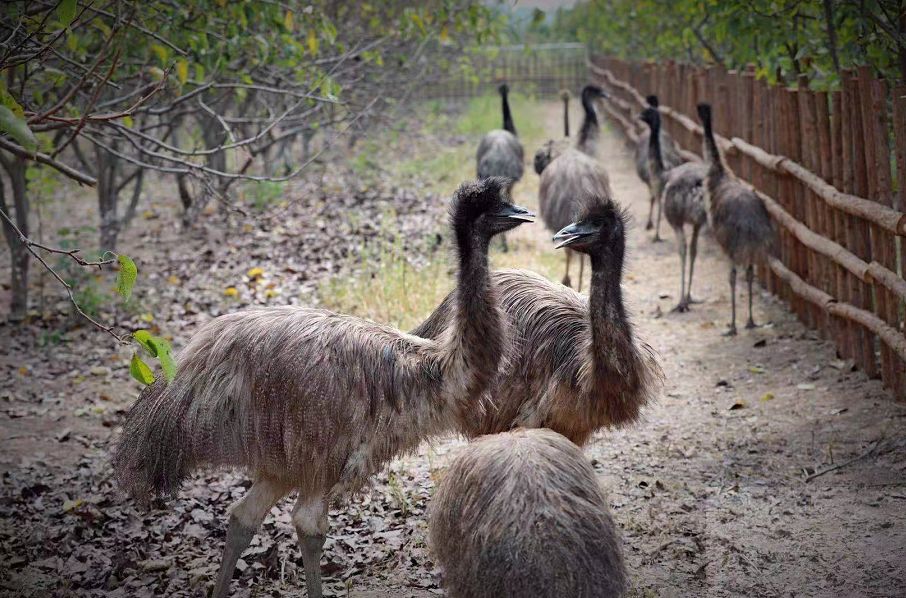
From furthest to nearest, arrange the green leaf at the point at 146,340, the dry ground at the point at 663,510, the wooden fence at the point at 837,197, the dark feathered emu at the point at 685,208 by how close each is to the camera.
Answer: the dark feathered emu at the point at 685,208 → the wooden fence at the point at 837,197 → the dry ground at the point at 663,510 → the green leaf at the point at 146,340

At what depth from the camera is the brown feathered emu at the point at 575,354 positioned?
4.40 metres

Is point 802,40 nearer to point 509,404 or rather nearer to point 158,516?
point 509,404

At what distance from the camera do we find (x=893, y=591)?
405 cm

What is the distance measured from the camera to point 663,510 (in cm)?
507

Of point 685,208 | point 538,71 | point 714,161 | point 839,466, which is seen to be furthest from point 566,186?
point 538,71

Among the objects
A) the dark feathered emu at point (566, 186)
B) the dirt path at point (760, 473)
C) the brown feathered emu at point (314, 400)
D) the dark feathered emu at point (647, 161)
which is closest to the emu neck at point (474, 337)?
the brown feathered emu at point (314, 400)

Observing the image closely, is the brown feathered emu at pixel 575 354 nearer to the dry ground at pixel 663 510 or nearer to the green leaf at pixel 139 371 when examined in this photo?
the dry ground at pixel 663 510

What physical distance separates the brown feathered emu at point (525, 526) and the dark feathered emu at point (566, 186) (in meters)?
5.24

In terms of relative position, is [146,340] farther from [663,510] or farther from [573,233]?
[663,510]

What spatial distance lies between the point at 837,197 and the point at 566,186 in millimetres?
2840

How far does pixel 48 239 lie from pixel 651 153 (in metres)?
7.38

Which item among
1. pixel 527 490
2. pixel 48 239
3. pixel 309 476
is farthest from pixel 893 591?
pixel 48 239

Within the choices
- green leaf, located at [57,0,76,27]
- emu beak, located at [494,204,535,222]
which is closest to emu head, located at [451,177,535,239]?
emu beak, located at [494,204,535,222]

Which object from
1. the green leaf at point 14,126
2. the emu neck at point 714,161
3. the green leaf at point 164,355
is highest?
the green leaf at point 14,126
